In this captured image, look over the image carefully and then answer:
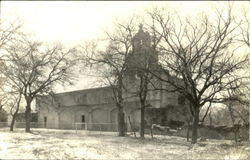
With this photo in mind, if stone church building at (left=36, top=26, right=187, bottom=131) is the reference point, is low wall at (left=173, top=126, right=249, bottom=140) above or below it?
below

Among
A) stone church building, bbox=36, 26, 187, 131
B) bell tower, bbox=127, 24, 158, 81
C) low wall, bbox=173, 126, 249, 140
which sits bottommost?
low wall, bbox=173, 126, 249, 140

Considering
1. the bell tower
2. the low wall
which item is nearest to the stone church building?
the bell tower

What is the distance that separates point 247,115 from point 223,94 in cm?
827

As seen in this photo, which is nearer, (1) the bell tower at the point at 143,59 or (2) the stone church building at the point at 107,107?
(1) the bell tower at the point at 143,59

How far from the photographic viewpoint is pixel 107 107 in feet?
165

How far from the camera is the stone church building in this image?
3081cm

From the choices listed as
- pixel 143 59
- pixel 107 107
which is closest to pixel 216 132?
pixel 143 59

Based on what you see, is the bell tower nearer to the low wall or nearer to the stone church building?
the stone church building

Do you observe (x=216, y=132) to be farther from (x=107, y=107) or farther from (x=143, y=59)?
(x=107, y=107)

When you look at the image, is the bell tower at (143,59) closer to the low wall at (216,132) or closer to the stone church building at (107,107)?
the stone church building at (107,107)

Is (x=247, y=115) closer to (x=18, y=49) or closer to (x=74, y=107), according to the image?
(x=18, y=49)

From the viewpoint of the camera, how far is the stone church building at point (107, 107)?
101 ft

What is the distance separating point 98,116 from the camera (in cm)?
5212

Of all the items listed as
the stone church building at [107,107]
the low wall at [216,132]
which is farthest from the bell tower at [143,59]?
the low wall at [216,132]
